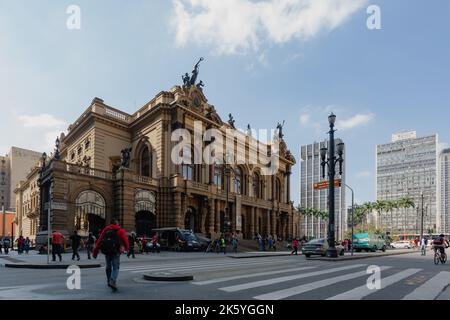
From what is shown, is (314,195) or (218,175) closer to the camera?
(218,175)

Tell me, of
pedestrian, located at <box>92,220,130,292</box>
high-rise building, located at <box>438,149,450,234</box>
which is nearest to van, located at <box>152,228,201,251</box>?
pedestrian, located at <box>92,220,130,292</box>

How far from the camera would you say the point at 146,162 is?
4238 centimetres

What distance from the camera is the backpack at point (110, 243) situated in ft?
28.0

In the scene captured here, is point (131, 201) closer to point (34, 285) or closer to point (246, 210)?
point (246, 210)

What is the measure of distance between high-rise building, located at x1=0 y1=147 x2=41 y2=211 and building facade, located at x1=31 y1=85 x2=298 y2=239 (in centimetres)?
6565

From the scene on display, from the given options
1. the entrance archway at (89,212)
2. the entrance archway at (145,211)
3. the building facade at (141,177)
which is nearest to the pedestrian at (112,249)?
the building facade at (141,177)

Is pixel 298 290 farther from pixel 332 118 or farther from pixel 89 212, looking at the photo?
pixel 89 212

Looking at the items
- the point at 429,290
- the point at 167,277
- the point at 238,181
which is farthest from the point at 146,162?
the point at 429,290

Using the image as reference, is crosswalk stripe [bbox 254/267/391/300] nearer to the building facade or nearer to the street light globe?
the street light globe

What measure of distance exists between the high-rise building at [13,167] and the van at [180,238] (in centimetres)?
8631

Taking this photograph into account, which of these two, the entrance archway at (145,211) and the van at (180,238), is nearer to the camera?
the van at (180,238)

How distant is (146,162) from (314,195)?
323 feet

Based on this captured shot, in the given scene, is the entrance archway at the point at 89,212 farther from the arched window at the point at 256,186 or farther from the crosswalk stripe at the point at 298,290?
the crosswalk stripe at the point at 298,290

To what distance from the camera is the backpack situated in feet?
28.0
